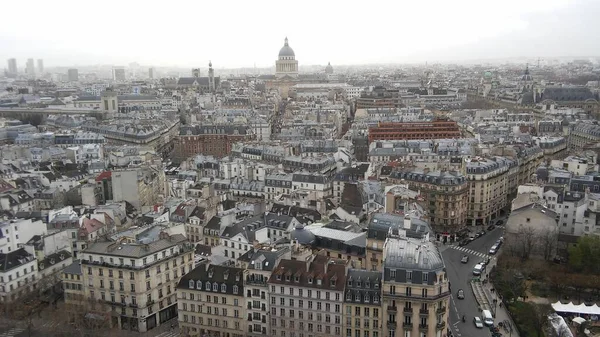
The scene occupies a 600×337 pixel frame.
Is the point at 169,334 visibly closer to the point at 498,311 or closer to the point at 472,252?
the point at 498,311

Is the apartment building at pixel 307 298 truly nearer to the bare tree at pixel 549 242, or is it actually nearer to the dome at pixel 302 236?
the dome at pixel 302 236

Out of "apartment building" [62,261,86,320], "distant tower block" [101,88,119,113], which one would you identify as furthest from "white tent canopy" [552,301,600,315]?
"distant tower block" [101,88,119,113]

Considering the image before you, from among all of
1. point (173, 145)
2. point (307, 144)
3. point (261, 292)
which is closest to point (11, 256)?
point (261, 292)

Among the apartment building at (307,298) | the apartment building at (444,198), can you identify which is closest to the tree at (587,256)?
the apartment building at (444,198)

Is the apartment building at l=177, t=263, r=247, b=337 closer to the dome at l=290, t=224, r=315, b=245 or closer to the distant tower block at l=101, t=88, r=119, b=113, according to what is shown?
the dome at l=290, t=224, r=315, b=245

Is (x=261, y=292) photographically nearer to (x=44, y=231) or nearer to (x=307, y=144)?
(x=44, y=231)

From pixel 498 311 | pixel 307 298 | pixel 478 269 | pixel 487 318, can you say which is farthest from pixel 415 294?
pixel 478 269
